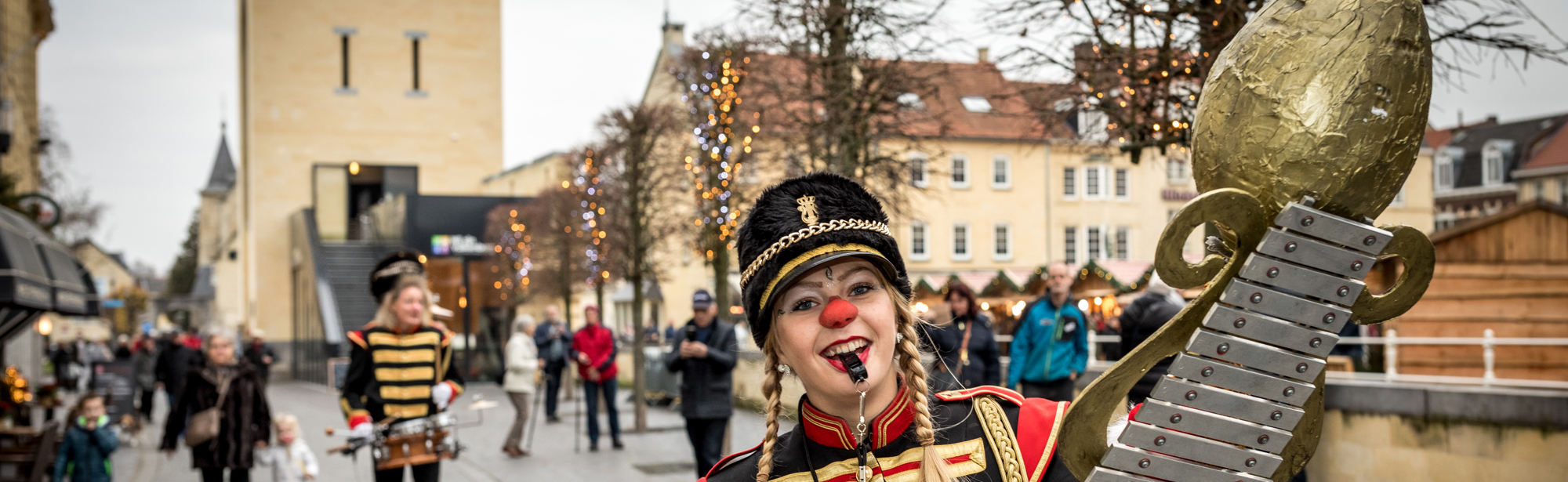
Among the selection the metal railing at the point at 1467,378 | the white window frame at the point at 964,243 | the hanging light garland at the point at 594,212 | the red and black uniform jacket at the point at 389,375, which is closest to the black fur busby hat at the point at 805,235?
the red and black uniform jacket at the point at 389,375

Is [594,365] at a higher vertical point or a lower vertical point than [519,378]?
higher

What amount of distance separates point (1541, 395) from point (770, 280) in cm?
688

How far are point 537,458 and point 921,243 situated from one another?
2966cm

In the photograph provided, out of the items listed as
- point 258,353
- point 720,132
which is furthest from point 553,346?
Answer: point 720,132

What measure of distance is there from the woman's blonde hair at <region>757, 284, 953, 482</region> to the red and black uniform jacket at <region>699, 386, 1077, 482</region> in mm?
25

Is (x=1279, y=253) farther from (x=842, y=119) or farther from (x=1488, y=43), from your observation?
(x=842, y=119)

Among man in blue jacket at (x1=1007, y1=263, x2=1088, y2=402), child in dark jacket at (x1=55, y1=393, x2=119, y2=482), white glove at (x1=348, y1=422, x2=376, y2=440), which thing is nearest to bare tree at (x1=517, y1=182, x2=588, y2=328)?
child in dark jacket at (x1=55, y1=393, x2=119, y2=482)

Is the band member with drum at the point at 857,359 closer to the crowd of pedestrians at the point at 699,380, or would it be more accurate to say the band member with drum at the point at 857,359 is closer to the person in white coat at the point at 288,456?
the crowd of pedestrians at the point at 699,380

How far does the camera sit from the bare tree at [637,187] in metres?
16.9

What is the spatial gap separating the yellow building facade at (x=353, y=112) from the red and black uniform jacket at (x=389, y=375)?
30.0 meters

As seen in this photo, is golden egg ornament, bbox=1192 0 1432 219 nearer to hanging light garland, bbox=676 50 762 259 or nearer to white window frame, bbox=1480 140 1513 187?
hanging light garland, bbox=676 50 762 259

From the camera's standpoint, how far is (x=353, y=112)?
37.8 meters

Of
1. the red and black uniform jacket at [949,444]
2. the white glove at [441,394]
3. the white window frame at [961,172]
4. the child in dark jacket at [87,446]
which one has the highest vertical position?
the white window frame at [961,172]

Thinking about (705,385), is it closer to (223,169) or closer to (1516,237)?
(1516,237)
